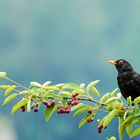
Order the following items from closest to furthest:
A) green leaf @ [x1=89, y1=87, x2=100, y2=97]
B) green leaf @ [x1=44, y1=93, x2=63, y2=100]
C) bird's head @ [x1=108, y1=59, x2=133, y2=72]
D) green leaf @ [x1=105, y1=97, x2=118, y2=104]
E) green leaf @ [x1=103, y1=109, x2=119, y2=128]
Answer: green leaf @ [x1=103, y1=109, x2=119, y2=128], green leaf @ [x1=105, y1=97, x2=118, y2=104], green leaf @ [x1=44, y1=93, x2=63, y2=100], green leaf @ [x1=89, y1=87, x2=100, y2=97], bird's head @ [x1=108, y1=59, x2=133, y2=72]

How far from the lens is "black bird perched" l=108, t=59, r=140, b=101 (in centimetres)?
550

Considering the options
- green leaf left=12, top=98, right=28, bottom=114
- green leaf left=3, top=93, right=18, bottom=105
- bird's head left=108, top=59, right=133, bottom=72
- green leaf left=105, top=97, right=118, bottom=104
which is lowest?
green leaf left=105, top=97, right=118, bottom=104

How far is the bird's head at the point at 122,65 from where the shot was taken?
5809 mm

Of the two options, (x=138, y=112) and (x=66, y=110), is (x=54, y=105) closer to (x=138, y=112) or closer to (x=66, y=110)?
(x=66, y=110)

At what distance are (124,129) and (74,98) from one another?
1.49 feet

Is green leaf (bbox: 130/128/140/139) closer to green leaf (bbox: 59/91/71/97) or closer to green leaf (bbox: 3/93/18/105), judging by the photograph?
green leaf (bbox: 59/91/71/97)

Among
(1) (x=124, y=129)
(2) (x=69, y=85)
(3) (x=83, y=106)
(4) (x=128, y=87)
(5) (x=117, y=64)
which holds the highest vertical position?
(5) (x=117, y=64)

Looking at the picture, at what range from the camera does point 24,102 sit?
2971mm

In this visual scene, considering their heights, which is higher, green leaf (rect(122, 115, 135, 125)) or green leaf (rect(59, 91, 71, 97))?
green leaf (rect(59, 91, 71, 97))

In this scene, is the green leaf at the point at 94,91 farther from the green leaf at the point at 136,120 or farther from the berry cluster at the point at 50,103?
the green leaf at the point at 136,120

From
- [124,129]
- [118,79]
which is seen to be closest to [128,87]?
[118,79]

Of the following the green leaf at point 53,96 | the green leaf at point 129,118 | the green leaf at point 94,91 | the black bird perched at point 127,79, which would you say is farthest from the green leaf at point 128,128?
the black bird perched at point 127,79

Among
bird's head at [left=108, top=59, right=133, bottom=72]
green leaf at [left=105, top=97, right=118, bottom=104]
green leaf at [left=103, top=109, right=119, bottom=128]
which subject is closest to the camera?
green leaf at [left=103, top=109, right=119, bottom=128]

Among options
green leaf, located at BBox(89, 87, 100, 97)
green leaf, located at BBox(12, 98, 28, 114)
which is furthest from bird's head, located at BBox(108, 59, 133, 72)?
green leaf, located at BBox(12, 98, 28, 114)
